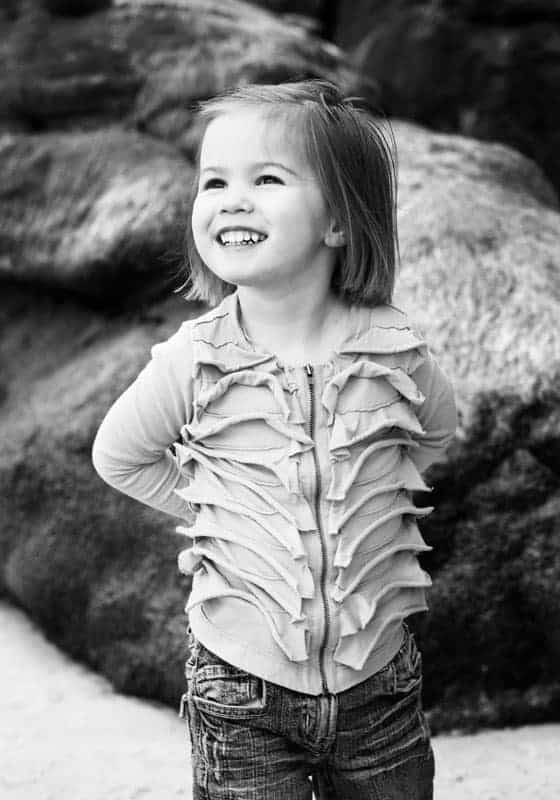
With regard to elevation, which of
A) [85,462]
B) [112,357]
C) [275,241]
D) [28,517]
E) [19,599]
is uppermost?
[275,241]

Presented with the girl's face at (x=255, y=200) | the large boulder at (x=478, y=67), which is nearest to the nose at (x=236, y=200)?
the girl's face at (x=255, y=200)

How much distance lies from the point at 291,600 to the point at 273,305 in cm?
46

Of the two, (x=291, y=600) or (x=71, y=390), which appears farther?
(x=71, y=390)

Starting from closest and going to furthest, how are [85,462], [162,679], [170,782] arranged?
[170,782] < [162,679] < [85,462]

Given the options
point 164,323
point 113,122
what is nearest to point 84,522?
point 164,323

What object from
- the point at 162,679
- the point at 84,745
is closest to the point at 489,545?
the point at 162,679

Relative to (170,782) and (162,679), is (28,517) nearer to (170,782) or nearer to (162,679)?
(162,679)

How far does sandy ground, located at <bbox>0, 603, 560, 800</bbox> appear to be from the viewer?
2.48 meters

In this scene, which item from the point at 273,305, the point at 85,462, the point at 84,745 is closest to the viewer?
the point at 273,305

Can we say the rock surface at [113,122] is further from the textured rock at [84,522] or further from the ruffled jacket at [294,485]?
the ruffled jacket at [294,485]

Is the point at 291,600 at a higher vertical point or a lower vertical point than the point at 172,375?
lower

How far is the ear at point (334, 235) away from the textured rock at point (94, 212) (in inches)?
57.3

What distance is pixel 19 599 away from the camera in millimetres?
3395

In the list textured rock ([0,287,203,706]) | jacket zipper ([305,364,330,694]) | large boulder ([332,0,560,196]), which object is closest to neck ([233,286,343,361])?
jacket zipper ([305,364,330,694])
